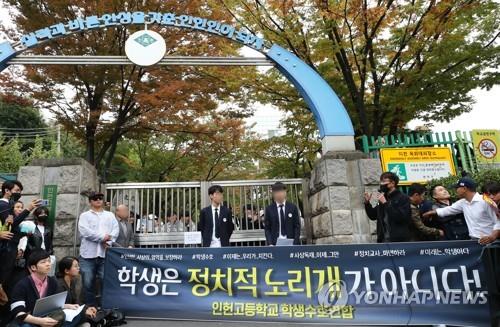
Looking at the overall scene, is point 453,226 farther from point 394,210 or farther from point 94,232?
point 94,232

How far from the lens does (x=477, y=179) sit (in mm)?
7230

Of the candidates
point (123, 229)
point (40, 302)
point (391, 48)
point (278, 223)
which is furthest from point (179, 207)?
point (391, 48)

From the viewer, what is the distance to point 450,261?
422cm

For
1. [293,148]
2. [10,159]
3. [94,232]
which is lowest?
[94,232]

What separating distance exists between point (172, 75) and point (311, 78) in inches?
223

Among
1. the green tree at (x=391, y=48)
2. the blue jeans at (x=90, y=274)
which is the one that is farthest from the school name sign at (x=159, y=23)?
the blue jeans at (x=90, y=274)

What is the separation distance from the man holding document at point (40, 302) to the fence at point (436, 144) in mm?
5919

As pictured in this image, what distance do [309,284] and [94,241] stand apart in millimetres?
3304

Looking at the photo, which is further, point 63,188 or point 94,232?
point 63,188

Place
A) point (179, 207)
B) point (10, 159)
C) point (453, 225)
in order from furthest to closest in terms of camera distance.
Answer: point (10, 159) → point (179, 207) → point (453, 225)

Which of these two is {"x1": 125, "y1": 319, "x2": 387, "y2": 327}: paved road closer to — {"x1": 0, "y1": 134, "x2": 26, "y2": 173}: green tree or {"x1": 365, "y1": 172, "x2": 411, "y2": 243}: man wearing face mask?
{"x1": 365, "y1": 172, "x2": 411, "y2": 243}: man wearing face mask

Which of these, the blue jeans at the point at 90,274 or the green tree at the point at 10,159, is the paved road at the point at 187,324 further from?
the green tree at the point at 10,159

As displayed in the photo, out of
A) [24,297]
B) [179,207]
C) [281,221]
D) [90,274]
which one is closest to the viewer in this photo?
[24,297]

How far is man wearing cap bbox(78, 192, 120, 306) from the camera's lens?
551 centimetres
